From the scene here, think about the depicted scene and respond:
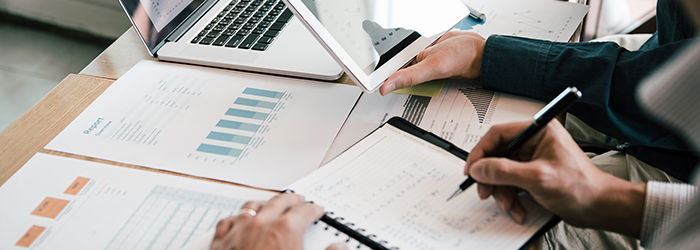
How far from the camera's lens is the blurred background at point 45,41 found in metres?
2.41

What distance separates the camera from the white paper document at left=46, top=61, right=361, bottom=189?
716mm

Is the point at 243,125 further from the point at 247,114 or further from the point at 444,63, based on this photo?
the point at 444,63

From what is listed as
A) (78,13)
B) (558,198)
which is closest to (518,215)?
(558,198)

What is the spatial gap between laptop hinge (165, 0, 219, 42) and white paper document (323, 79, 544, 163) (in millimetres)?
478

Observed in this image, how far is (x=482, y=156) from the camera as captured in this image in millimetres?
607

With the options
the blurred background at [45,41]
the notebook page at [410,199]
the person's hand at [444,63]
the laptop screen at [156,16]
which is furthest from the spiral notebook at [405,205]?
the blurred background at [45,41]

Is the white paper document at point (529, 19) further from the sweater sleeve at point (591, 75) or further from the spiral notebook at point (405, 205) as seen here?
the spiral notebook at point (405, 205)

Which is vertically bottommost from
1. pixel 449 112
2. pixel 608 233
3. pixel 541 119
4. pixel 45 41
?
pixel 45 41

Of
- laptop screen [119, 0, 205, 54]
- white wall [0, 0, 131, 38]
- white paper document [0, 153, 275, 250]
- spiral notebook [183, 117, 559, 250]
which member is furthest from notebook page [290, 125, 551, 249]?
Answer: white wall [0, 0, 131, 38]

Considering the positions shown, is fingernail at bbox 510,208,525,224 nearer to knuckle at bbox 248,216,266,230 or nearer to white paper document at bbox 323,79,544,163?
white paper document at bbox 323,79,544,163

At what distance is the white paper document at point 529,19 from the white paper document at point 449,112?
0.62 ft

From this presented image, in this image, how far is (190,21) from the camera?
1066 mm

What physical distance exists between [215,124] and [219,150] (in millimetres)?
76

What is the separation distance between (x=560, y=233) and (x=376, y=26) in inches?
19.2
